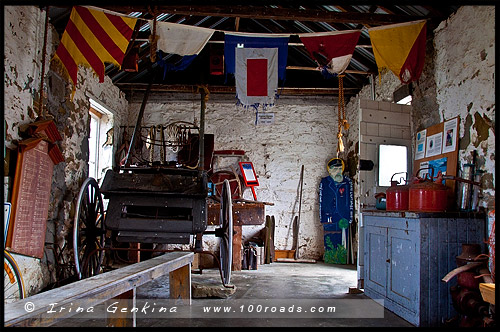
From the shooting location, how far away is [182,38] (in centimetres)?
458

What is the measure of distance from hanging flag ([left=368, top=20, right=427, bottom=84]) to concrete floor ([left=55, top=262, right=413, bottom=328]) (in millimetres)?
2569

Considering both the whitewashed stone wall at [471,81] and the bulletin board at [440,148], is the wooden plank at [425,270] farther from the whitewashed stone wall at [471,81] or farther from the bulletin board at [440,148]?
the bulletin board at [440,148]

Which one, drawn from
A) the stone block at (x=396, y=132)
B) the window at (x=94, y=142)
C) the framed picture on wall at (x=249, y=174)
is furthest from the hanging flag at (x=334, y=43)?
the window at (x=94, y=142)

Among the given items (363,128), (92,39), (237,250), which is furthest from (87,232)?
(363,128)

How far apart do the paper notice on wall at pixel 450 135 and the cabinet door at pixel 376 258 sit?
1050mm

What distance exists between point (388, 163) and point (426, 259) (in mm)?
1775

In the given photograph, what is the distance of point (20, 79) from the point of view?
3.95 meters

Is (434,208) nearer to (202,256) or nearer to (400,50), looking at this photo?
(400,50)

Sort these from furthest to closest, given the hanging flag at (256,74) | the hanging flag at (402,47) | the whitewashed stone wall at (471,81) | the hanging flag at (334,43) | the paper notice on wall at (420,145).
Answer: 1. the hanging flag at (256,74)
2. the hanging flag at (334,43)
3. the paper notice on wall at (420,145)
4. the hanging flag at (402,47)
5. the whitewashed stone wall at (471,81)

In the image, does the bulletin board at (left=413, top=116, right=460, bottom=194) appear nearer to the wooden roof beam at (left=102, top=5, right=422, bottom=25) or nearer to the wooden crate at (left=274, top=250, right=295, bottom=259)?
the wooden roof beam at (left=102, top=5, right=422, bottom=25)

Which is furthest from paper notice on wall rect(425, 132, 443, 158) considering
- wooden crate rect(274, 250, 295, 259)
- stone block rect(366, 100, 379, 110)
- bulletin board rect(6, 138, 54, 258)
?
bulletin board rect(6, 138, 54, 258)

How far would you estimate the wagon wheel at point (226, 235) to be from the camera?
420 cm

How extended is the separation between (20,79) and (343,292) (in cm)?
416

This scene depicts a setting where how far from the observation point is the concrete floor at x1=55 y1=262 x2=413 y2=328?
330 centimetres
